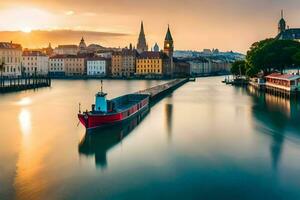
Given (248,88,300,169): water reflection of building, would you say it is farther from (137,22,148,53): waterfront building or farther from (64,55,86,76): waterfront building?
(137,22,148,53): waterfront building

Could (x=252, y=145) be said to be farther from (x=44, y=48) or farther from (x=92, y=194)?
(x=44, y=48)

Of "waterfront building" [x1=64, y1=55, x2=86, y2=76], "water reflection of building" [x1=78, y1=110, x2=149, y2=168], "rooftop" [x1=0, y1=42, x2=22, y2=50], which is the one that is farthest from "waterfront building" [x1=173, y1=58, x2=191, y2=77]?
"water reflection of building" [x1=78, y1=110, x2=149, y2=168]

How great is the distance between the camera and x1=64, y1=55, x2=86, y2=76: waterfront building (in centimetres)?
11319

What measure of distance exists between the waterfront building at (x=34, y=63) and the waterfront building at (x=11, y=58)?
1893 centimetres

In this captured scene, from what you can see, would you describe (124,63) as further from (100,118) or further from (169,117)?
(100,118)

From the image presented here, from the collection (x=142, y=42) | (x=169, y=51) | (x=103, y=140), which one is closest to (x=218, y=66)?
(x=142, y=42)

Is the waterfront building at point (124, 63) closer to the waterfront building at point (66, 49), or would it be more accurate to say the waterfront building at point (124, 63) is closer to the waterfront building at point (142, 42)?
the waterfront building at point (142, 42)

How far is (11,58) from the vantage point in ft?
263

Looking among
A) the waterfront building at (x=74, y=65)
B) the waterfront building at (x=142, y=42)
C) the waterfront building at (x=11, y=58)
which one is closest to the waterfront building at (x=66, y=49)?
the waterfront building at (x=142, y=42)

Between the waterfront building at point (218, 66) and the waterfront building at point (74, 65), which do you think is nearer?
the waterfront building at point (74, 65)

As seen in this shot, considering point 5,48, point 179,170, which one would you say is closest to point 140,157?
point 179,170

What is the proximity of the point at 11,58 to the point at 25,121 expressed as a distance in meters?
57.9

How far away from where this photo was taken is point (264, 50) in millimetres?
53781

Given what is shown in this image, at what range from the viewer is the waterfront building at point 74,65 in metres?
113
